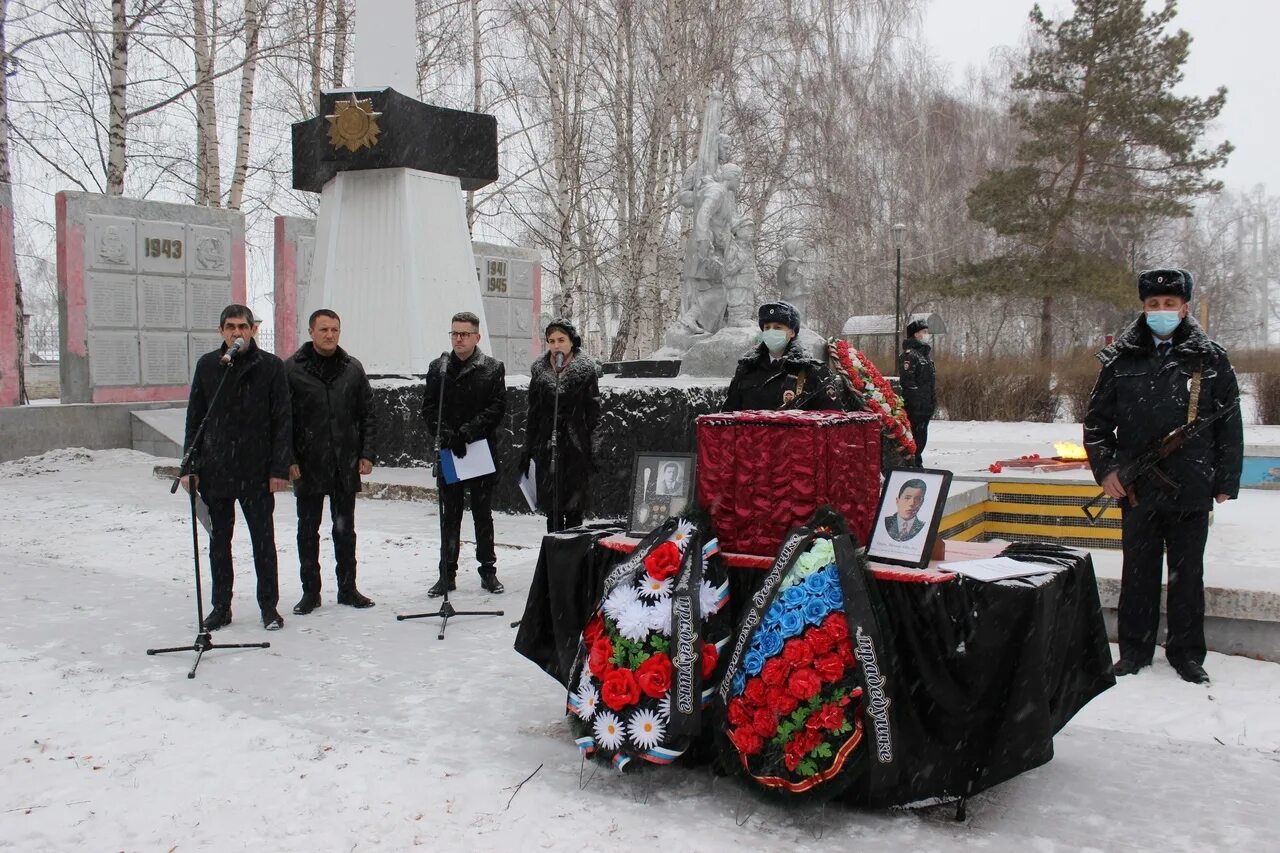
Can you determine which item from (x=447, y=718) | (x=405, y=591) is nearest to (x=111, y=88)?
(x=405, y=591)

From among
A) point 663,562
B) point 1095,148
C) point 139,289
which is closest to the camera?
point 663,562

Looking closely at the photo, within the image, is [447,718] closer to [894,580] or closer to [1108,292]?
[894,580]

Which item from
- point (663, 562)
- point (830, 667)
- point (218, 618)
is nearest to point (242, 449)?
point (218, 618)

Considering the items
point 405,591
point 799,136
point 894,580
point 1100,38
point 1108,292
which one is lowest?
point 405,591

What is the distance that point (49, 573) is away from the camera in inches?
270

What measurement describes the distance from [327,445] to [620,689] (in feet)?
10.5

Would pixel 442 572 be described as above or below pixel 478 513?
below

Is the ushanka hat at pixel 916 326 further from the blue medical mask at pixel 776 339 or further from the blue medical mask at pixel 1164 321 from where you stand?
the blue medical mask at pixel 776 339

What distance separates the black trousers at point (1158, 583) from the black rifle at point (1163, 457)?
13cm

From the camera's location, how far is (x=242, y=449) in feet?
17.7

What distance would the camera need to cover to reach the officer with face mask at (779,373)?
4.40 m

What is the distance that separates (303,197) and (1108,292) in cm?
2101

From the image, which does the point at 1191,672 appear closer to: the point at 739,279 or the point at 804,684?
the point at 804,684

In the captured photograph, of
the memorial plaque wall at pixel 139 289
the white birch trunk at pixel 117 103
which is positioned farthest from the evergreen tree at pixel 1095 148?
the white birch trunk at pixel 117 103
